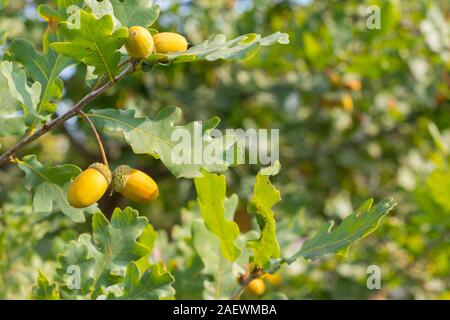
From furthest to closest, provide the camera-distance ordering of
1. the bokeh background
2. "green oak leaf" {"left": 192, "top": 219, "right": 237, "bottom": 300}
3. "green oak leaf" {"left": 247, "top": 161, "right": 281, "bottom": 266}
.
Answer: the bokeh background, "green oak leaf" {"left": 192, "top": 219, "right": 237, "bottom": 300}, "green oak leaf" {"left": 247, "top": 161, "right": 281, "bottom": 266}

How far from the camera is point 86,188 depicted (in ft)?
3.93

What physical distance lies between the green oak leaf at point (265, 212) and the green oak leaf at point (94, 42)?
302 millimetres

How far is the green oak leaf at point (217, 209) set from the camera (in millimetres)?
1325

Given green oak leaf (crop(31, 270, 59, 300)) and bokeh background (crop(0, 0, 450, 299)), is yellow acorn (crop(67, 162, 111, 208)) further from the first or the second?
bokeh background (crop(0, 0, 450, 299))

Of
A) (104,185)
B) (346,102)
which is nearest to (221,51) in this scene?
(104,185)

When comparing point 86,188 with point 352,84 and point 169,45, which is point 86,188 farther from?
point 352,84

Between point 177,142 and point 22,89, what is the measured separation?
26 cm

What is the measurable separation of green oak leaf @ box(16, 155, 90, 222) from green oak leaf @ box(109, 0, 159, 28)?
0.28 meters

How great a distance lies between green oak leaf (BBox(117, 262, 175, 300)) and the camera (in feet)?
4.35

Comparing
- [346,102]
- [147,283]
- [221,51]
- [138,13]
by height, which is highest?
[346,102]

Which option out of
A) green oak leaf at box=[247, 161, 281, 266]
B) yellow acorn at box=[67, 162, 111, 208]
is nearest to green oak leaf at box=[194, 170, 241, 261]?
green oak leaf at box=[247, 161, 281, 266]

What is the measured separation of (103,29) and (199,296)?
782mm

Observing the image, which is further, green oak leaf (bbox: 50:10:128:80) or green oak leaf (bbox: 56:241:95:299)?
green oak leaf (bbox: 56:241:95:299)
